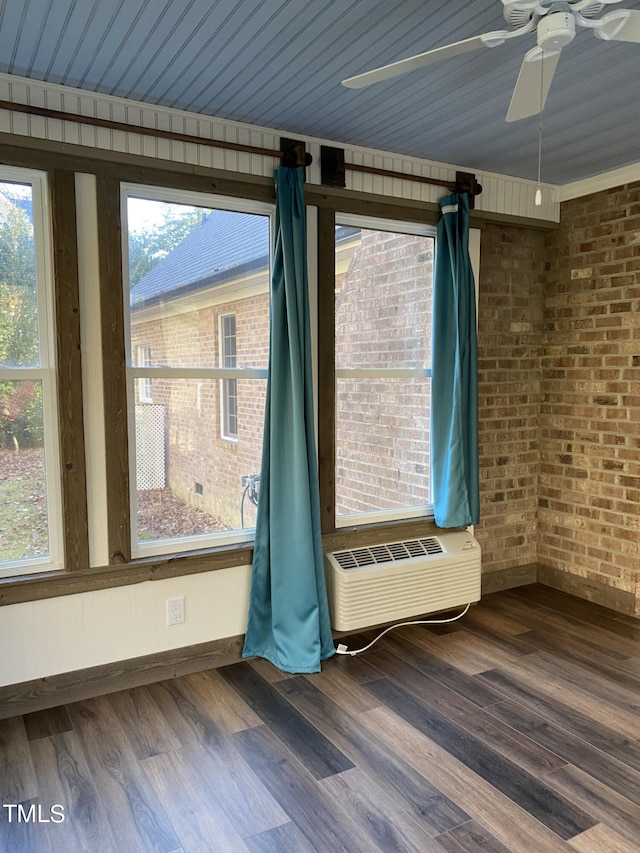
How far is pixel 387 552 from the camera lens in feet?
11.3

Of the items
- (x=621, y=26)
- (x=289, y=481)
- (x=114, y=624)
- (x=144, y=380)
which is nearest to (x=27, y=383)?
(x=144, y=380)

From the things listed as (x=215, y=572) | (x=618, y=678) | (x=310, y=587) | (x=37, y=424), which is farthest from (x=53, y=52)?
(x=618, y=678)

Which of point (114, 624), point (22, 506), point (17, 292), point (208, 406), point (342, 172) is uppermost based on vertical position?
point (342, 172)

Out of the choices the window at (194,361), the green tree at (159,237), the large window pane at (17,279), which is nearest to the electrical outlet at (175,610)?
the window at (194,361)

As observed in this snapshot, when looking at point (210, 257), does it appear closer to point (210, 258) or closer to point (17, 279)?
point (210, 258)

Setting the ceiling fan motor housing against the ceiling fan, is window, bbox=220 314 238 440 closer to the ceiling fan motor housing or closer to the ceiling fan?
the ceiling fan

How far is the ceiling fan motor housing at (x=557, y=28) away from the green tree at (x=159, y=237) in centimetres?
176

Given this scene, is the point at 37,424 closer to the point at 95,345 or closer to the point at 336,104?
the point at 95,345

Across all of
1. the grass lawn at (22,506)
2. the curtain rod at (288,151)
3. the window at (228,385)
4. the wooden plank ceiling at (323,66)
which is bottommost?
the grass lawn at (22,506)

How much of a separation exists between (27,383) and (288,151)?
1619mm

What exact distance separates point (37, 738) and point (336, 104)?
2889 millimetres

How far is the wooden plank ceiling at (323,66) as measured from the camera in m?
2.00

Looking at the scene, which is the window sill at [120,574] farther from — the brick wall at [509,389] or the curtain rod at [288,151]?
the curtain rod at [288,151]

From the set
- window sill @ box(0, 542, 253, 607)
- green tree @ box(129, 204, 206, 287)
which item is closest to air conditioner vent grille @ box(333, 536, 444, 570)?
window sill @ box(0, 542, 253, 607)
